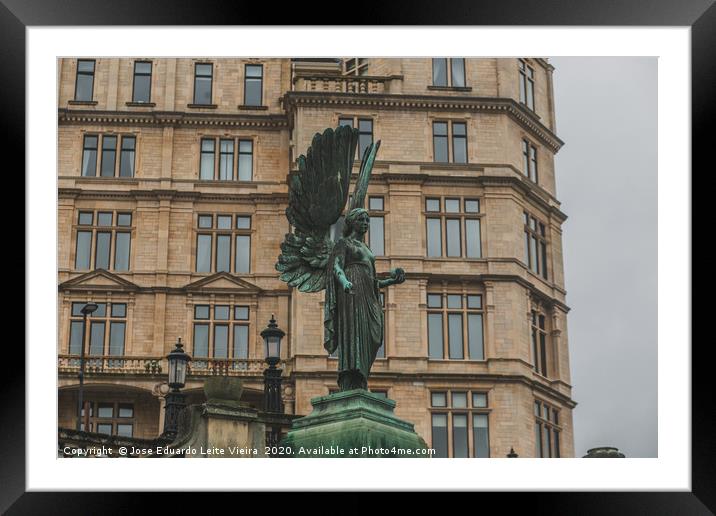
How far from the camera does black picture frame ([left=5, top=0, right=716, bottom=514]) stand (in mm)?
16938

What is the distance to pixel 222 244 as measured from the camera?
123 ft

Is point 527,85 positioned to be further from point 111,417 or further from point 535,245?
point 111,417

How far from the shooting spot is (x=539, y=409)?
119 feet

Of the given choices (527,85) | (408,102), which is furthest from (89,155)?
(527,85)

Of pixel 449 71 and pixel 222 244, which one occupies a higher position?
pixel 449 71

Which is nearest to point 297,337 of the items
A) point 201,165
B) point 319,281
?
point 201,165

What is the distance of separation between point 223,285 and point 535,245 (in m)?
8.22

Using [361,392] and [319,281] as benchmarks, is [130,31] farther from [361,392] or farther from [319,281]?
[361,392]

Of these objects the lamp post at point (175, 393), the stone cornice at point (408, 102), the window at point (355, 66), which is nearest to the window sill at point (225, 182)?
the stone cornice at point (408, 102)

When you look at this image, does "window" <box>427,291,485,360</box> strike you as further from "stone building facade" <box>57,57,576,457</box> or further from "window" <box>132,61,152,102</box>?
"window" <box>132,61,152,102</box>

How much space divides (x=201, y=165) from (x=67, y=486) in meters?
21.7

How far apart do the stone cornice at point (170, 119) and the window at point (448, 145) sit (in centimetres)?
399

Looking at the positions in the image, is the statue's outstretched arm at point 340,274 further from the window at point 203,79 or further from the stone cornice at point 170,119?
the window at point 203,79

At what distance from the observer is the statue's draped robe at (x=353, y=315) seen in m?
17.4
